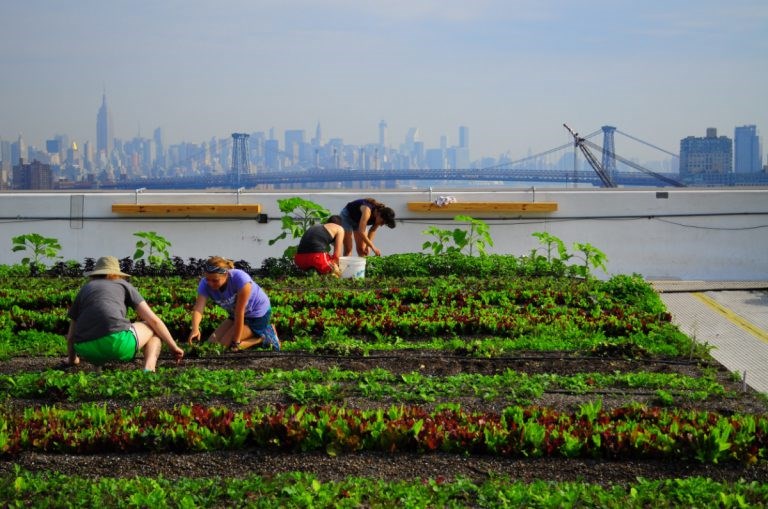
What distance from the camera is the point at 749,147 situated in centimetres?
6306

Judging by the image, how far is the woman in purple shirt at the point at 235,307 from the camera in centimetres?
1010

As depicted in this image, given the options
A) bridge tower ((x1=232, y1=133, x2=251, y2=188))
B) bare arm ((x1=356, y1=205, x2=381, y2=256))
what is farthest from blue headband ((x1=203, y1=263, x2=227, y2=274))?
bridge tower ((x1=232, y1=133, x2=251, y2=188))

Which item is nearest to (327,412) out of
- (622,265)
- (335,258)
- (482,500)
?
(482,500)

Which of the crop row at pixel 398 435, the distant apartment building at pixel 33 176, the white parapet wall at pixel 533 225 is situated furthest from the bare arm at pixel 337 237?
the distant apartment building at pixel 33 176

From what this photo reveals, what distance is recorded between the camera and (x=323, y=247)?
15.0 metres

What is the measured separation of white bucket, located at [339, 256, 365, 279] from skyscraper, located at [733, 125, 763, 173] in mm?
47244

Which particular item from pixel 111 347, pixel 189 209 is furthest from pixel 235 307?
pixel 189 209

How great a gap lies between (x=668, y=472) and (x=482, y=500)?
57.1 inches

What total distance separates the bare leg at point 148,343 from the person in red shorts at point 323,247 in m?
5.51

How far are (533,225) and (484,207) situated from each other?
102 cm

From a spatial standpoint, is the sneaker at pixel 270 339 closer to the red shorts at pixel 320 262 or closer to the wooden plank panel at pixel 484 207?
the red shorts at pixel 320 262

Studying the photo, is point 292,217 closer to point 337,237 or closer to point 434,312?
point 337,237

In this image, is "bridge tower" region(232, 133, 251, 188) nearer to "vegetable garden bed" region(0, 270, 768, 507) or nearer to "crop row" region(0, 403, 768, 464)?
"vegetable garden bed" region(0, 270, 768, 507)

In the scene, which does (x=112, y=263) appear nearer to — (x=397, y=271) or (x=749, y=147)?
(x=397, y=271)
